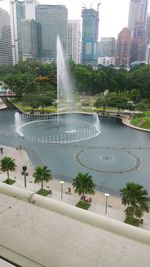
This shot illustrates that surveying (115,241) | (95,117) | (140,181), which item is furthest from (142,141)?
(115,241)

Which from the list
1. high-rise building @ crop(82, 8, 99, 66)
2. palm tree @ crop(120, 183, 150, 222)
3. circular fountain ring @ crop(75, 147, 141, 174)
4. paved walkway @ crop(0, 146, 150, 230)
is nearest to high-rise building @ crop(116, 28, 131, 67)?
high-rise building @ crop(82, 8, 99, 66)

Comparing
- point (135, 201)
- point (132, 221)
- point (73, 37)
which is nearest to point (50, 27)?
point (73, 37)

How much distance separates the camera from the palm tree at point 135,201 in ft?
47.5

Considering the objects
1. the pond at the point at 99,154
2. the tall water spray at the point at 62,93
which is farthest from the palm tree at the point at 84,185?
the tall water spray at the point at 62,93

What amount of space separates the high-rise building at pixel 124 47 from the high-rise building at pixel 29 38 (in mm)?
61740

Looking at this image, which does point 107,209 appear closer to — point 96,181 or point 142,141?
point 96,181

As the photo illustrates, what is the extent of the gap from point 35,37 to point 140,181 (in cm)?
13540

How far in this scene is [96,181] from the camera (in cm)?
2067

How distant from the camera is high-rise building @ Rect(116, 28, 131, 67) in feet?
543

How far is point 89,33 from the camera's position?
186 metres

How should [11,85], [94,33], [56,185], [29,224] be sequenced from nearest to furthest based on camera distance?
[29,224], [56,185], [11,85], [94,33]

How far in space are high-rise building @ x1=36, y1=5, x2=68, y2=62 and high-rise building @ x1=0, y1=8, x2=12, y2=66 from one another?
863 inches

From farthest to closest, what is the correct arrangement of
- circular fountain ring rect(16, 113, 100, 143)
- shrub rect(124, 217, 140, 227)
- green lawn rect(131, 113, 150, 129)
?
1. green lawn rect(131, 113, 150, 129)
2. circular fountain ring rect(16, 113, 100, 143)
3. shrub rect(124, 217, 140, 227)

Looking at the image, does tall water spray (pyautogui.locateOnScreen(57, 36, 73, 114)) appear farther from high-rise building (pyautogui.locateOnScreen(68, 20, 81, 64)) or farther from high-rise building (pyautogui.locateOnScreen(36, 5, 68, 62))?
high-rise building (pyautogui.locateOnScreen(68, 20, 81, 64))
